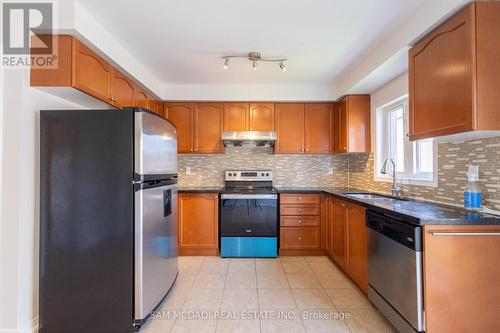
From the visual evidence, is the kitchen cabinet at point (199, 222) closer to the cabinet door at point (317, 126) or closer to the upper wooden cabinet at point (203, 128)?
the upper wooden cabinet at point (203, 128)

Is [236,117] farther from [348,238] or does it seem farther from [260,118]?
[348,238]

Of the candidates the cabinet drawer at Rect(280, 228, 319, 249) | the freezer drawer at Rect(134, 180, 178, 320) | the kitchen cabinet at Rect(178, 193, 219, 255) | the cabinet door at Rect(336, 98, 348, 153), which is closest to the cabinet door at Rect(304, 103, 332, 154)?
the cabinet door at Rect(336, 98, 348, 153)

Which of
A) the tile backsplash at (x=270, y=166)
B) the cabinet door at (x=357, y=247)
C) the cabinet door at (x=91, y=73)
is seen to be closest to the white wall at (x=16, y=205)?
the cabinet door at (x=91, y=73)

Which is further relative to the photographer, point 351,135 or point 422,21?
point 351,135

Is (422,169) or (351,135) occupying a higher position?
(351,135)

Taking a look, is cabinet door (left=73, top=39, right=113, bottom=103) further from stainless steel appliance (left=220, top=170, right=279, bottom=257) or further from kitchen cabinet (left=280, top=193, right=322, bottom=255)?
kitchen cabinet (left=280, top=193, right=322, bottom=255)

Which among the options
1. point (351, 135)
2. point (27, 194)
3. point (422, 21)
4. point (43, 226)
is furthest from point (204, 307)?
point (422, 21)

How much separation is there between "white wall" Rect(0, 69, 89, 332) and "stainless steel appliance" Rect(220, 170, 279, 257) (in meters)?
1.93

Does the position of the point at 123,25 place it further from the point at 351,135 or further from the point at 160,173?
the point at 351,135

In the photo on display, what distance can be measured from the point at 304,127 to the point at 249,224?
1.62 m

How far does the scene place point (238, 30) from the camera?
2041mm

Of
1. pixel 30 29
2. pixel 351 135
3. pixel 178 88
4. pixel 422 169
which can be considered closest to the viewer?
pixel 30 29

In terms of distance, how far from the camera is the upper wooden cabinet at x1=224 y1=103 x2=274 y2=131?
351cm

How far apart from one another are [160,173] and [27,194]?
910mm
